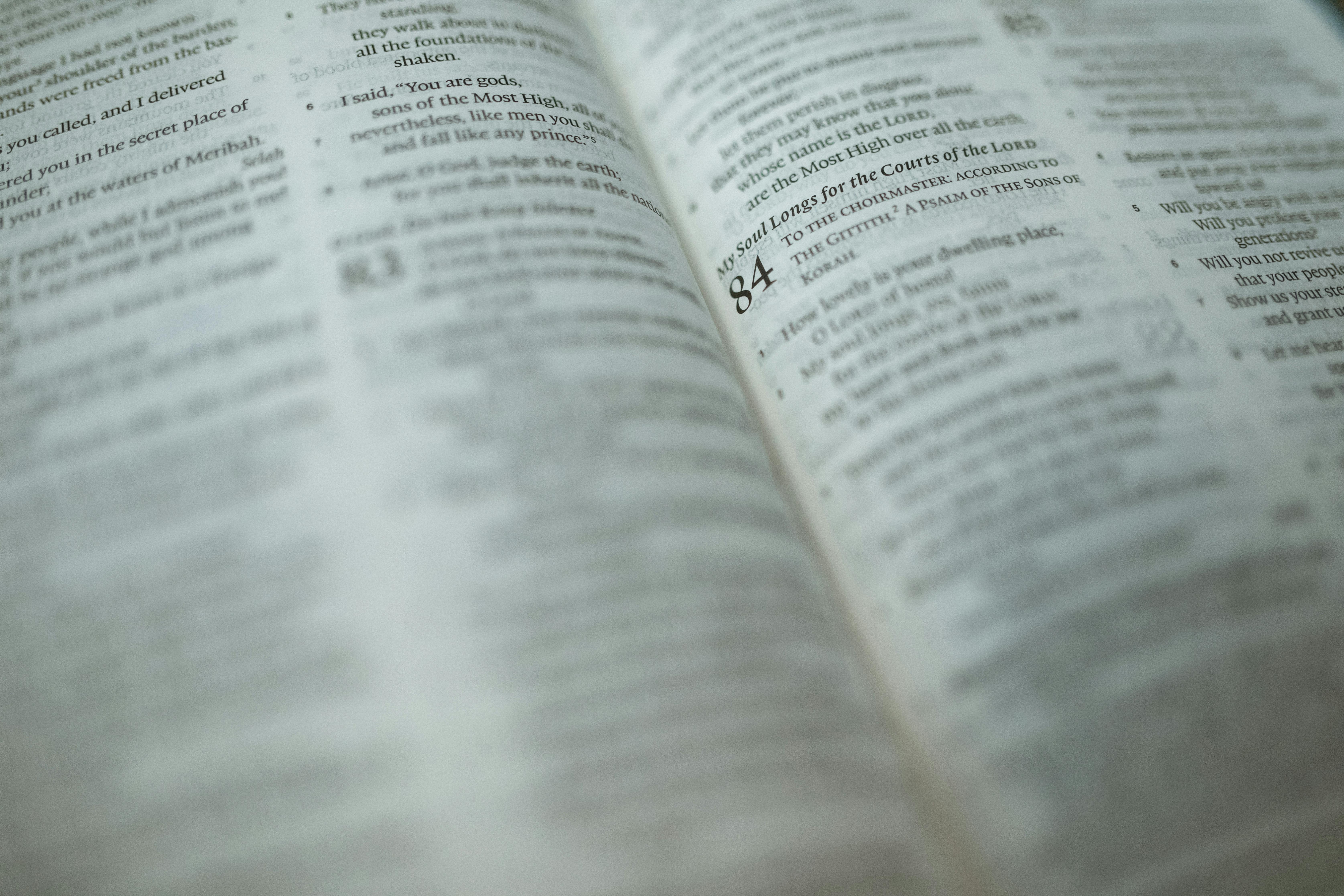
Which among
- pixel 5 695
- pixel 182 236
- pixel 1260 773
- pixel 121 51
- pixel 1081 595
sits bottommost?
pixel 1260 773

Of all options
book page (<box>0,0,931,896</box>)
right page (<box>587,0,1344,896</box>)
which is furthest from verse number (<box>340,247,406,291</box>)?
right page (<box>587,0,1344,896</box>)

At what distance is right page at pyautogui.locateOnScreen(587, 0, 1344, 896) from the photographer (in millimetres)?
395

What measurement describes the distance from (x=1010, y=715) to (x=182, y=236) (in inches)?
21.2

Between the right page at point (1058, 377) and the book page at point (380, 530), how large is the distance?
0.18ft

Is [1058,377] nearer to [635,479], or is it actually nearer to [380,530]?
[635,479]

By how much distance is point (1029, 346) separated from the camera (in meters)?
0.47

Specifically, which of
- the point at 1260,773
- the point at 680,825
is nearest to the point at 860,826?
the point at 680,825

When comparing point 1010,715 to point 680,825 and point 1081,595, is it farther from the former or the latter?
point 680,825

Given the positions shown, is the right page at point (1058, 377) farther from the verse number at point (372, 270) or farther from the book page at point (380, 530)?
the verse number at point (372, 270)

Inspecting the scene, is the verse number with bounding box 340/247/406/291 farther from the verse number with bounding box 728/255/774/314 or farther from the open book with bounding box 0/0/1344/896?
the verse number with bounding box 728/255/774/314

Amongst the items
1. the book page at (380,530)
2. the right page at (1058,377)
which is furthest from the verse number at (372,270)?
the right page at (1058,377)

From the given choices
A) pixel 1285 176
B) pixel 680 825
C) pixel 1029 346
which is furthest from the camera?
pixel 1285 176

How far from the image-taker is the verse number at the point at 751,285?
53 centimetres

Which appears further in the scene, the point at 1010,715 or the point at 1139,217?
the point at 1139,217
